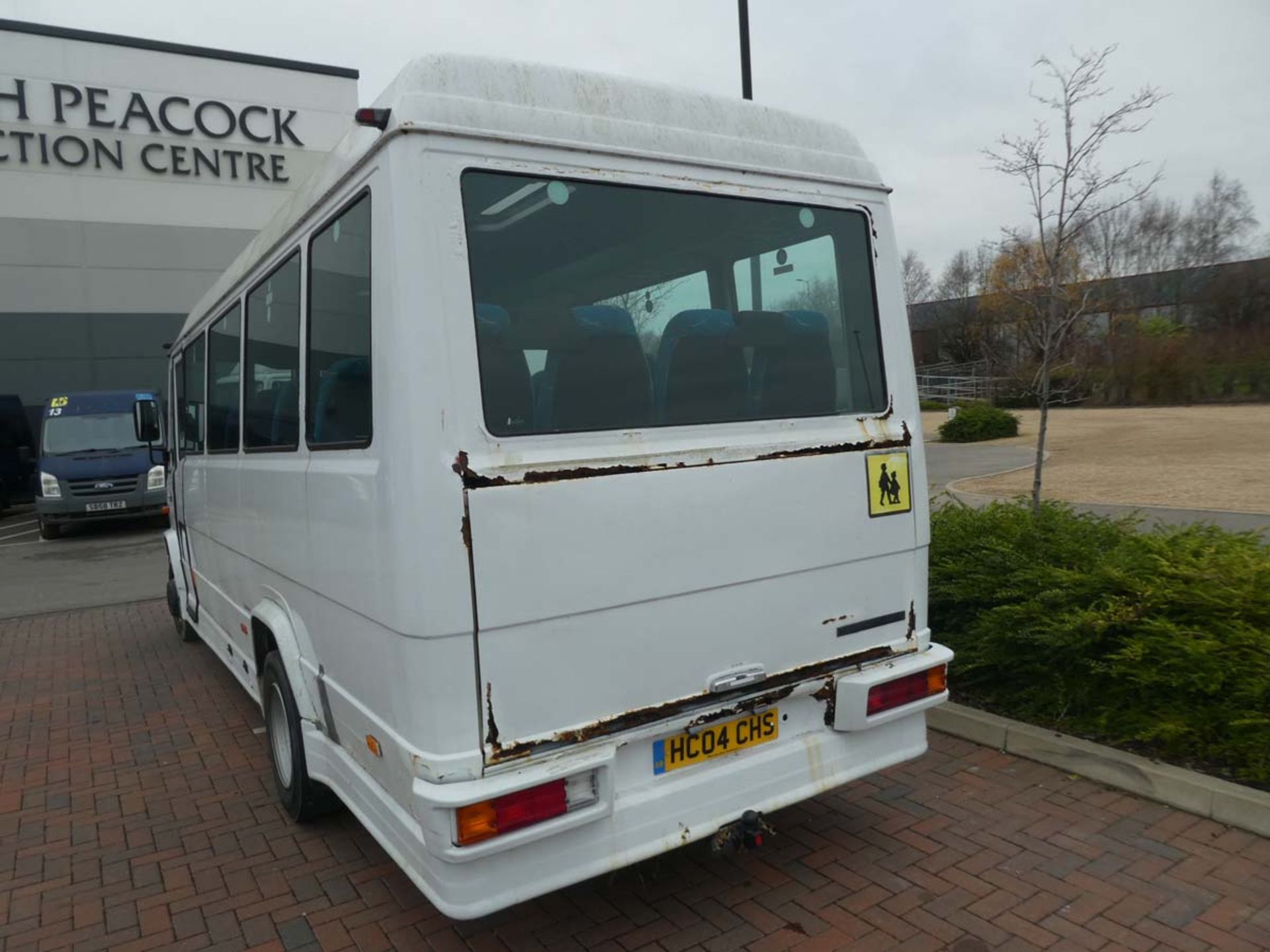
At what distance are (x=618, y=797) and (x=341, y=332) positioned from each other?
1740 millimetres

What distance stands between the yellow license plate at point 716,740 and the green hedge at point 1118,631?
1.89m

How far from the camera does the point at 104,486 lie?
14.6 m

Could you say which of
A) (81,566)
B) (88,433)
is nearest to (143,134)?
(88,433)

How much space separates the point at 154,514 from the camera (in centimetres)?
1558

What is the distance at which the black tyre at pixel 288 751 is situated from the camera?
12.4 feet

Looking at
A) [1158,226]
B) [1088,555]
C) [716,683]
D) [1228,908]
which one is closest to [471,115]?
[716,683]

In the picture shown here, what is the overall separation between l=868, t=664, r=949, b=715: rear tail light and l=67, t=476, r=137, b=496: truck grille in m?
14.6

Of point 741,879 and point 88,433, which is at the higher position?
point 88,433

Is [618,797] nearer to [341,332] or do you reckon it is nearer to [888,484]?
[888,484]

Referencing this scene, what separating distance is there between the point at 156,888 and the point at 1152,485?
14271mm

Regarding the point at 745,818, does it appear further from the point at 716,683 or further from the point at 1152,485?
the point at 1152,485

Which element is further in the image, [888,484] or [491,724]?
[888,484]

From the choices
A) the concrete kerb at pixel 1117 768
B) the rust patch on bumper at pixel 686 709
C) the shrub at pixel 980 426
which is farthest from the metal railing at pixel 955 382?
the rust patch on bumper at pixel 686 709

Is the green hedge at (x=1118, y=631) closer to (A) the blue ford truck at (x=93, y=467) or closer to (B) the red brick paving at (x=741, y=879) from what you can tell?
(B) the red brick paving at (x=741, y=879)
